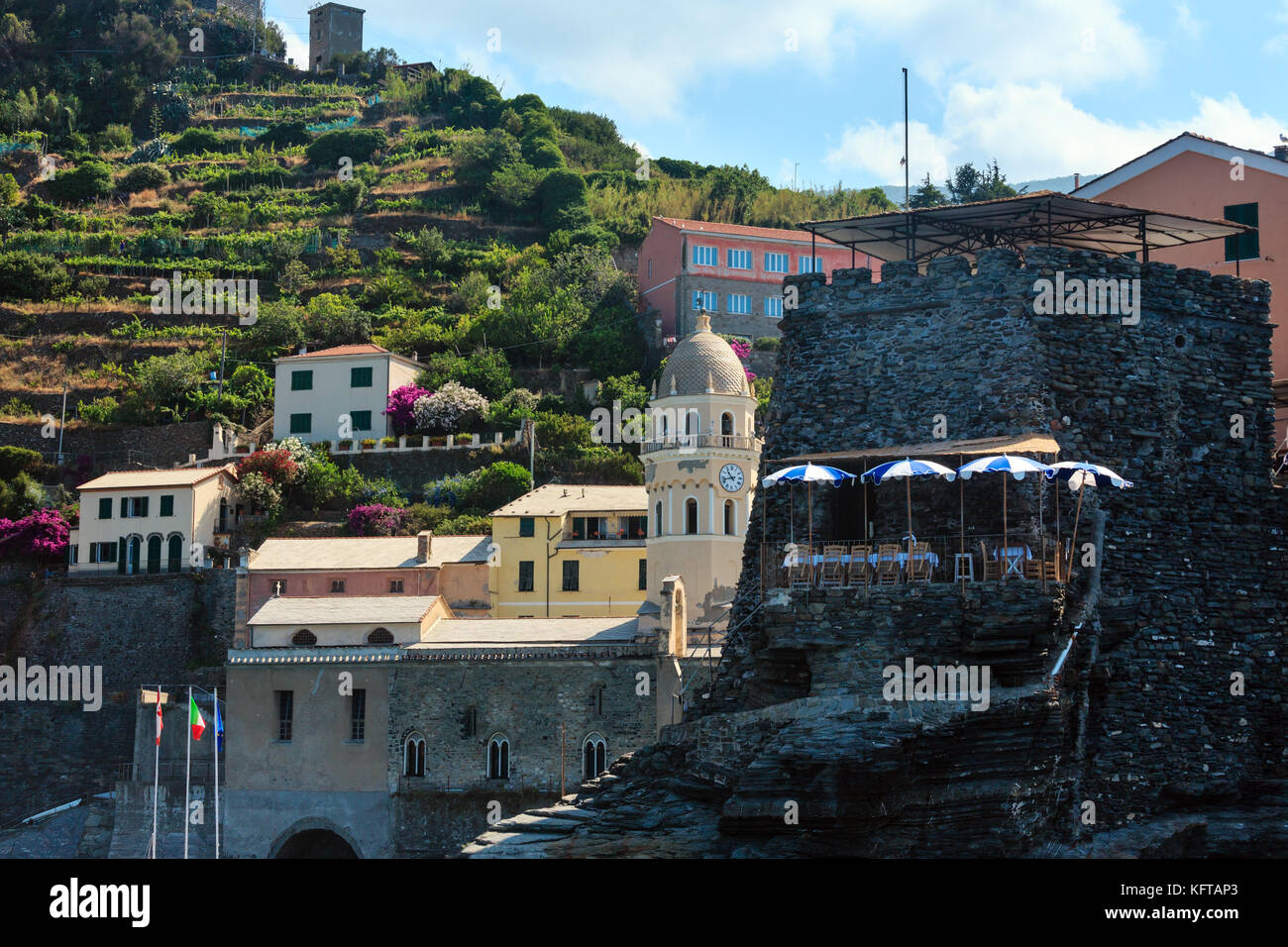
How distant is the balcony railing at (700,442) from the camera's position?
62.2 m

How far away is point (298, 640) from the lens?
5788cm

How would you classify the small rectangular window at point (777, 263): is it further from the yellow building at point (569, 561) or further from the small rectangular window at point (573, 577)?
the small rectangular window at point (573, 577)

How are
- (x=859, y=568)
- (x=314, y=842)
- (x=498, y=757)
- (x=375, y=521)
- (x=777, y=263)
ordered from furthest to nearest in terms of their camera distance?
(x=777, y=263) < (x=375, y=521) < (x=314, y=842) < (x=498, y=757) < (x=859, y=568)

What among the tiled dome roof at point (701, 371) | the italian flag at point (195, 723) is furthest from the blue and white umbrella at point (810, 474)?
the tiled dome roof at point (701, 371)

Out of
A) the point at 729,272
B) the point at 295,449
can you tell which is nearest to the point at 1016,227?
the point at 295,449

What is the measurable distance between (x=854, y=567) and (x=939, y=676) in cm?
283

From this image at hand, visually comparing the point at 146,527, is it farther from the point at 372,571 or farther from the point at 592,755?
the point at 592,755

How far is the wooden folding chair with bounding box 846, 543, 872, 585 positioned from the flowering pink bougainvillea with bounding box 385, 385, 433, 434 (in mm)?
59559

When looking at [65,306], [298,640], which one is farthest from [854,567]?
[65,306]

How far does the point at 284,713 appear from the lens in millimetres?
55875

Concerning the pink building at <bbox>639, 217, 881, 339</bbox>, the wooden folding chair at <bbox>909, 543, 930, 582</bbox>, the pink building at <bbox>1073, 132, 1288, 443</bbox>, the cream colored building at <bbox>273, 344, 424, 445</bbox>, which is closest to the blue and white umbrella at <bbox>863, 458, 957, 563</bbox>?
the wooden folding chair at <bbox>909, 543, 930, 582</bbox>

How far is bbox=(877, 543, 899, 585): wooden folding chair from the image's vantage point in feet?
87.6

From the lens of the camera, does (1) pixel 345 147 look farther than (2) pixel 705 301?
Yes

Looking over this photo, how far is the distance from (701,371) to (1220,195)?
1046 inches
